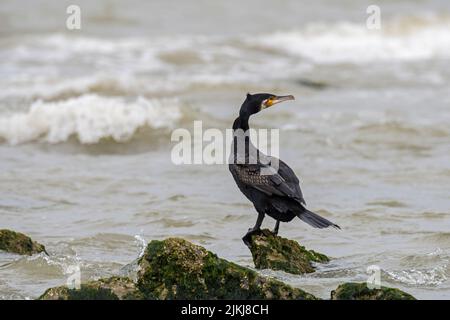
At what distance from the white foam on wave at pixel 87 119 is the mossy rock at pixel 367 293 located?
9696 mm

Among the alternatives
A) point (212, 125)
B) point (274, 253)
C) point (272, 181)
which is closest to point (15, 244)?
point (274, 253)

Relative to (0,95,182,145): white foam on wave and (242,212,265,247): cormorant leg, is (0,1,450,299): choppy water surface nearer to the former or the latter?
(0,95,182,145): white foam on wave

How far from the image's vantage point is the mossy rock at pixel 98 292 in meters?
6.52

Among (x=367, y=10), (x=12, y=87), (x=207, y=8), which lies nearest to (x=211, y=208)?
(x=12, y=87)

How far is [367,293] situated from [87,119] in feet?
35.3

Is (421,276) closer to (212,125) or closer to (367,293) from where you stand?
(367,293)

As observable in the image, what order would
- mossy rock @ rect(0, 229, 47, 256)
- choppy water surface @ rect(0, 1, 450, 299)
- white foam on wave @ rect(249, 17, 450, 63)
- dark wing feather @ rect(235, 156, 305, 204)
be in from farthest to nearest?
white foam on wave @ rect(249, 17, 450, 63)
choppy water surface @ rect(0, 1, 450, 299)
mossy rock @ rect(0, 229, 47, 256)
dark wing feather @ rect(235, 156, 305, 204)

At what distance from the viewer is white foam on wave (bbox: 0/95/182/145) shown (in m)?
15.9

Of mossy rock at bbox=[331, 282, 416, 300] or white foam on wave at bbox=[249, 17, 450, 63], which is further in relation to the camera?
white foam on wave at bbox=[249, 17, 450, 63]

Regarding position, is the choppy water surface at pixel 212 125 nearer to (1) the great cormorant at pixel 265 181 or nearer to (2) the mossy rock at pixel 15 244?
(2) the mossy rock at pixel 15 244

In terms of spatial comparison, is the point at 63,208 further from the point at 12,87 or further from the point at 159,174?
the point at 12,87

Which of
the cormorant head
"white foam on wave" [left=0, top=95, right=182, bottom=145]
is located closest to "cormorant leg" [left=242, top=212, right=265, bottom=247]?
the cormorant head

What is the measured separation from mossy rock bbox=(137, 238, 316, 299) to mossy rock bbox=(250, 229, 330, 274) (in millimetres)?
1164

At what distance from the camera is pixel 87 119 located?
54.5 ft
